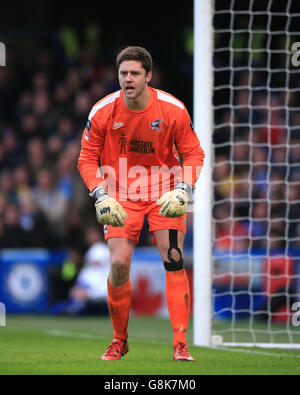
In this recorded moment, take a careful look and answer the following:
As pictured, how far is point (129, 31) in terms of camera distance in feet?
55.2

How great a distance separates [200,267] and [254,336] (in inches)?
63.6

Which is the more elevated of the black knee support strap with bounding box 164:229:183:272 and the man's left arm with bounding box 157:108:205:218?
the man's left arm with bounding box 157:108:205:218

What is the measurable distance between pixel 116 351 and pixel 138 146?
1380mm

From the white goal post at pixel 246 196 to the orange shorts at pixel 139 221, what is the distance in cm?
137

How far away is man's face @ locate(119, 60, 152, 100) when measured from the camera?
17.8 feet

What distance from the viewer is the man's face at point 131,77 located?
5.43m

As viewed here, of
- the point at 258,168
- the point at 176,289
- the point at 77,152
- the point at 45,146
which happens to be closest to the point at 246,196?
the point at 258,168

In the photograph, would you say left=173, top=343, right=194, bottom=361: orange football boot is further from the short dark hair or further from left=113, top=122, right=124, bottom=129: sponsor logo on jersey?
the short dark hair

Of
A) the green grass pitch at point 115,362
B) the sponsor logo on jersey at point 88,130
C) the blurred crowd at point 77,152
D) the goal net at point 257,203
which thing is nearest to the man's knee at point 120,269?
the green grass pitch at point 115,362

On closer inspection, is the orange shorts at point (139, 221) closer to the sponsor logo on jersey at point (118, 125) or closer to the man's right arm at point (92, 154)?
the man's right arm at point (92, 154)

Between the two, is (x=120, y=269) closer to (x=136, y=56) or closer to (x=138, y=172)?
(x=138, y=172)

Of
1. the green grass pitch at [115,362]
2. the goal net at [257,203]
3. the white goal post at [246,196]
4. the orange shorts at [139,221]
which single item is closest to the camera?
the green grass pitch at [115,362]

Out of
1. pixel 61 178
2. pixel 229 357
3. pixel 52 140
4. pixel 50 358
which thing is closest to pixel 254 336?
pixel 229 357

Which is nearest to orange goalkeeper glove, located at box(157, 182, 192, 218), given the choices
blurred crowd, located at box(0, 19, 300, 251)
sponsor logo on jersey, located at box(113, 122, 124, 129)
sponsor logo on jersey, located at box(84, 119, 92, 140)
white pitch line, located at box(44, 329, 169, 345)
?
sponsor logo on jersey, located at box(113, 122, 124, 129)
